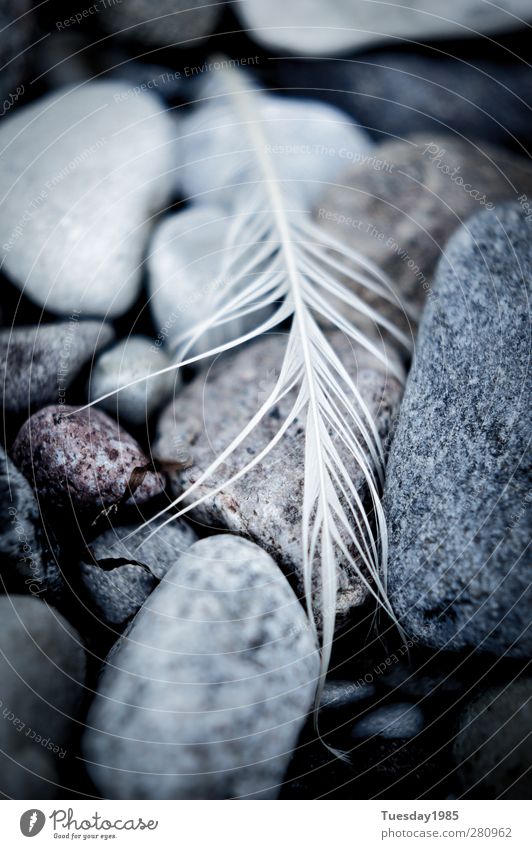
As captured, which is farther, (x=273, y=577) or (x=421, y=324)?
(x=421, y=324)

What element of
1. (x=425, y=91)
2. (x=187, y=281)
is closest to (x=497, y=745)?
(x=187, y=281)

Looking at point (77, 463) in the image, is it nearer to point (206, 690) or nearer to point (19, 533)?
point (19, 533)

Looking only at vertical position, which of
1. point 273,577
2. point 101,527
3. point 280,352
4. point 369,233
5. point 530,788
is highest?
point 369,233

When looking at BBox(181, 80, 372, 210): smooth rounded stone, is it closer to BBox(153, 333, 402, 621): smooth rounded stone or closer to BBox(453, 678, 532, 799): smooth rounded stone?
BBox(153, 333, 402, 621): smooth rounded stone
